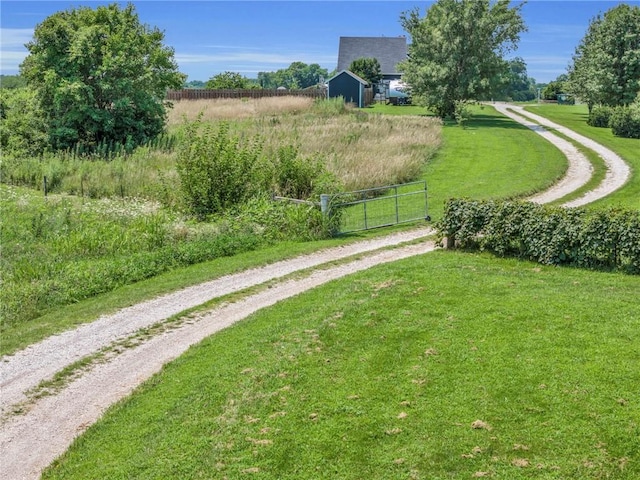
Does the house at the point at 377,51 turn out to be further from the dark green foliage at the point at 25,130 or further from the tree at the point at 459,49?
the dark green foliage at the point at 25,130

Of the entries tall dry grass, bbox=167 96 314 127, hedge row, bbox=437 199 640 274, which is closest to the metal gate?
hedge row, bbox=437 199 640 274

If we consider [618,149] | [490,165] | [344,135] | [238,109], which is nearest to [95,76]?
[344,135]

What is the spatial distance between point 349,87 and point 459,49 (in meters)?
23.8

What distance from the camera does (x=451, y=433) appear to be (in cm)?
783

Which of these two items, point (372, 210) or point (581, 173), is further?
point (581, 173)

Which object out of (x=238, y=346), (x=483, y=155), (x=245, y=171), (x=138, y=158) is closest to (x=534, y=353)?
(x=238, y=346)

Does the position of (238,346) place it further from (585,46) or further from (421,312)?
(585,46)

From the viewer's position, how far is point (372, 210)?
22891 millimetres

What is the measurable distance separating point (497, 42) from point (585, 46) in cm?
1771

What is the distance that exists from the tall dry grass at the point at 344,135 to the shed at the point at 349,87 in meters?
17.1

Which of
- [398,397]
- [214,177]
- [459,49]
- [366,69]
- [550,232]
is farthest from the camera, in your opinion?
[366,69]

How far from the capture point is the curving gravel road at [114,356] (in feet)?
27.8

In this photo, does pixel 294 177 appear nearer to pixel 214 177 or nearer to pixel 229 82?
pixel 214 177

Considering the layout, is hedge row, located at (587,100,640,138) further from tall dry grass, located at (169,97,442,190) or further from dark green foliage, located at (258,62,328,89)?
dark green foliage, located at (258,62,328,89)
